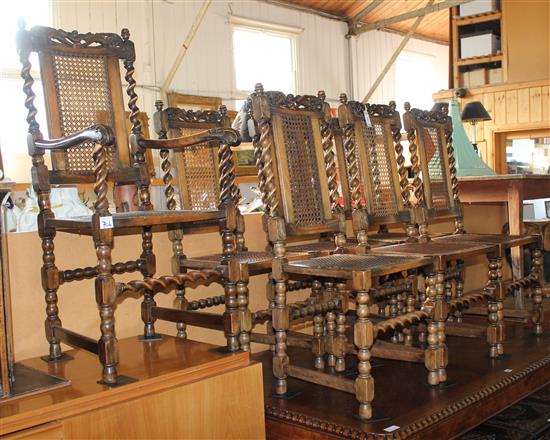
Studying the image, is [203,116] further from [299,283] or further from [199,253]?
[299,283]

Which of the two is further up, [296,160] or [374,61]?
[374,61]

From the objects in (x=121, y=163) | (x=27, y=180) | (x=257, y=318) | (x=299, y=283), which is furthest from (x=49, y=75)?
(x=27, y=180)

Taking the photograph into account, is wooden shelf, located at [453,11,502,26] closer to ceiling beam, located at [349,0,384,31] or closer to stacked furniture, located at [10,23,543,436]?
ceiling beam, located at [349,0,384,31]

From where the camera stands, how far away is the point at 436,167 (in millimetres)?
3355

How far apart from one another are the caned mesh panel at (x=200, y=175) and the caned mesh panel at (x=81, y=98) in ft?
1.40

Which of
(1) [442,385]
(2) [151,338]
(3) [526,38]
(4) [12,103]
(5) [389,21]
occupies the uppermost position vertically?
(5) [389,21]

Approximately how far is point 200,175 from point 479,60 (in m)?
6.68

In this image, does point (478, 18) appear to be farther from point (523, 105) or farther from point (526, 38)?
point (523, 105)

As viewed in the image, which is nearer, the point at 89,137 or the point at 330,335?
the point at 89,137

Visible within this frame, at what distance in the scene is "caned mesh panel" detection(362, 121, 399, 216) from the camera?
306 cm

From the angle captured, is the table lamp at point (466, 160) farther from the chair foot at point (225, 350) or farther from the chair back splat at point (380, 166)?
the chair foot at point (225, 350)

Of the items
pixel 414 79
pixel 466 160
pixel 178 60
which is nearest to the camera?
pixel 466 160

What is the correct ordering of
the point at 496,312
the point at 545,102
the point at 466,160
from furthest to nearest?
1. the point at 545,102
2. the point at 466,160
3. the point at 496,312

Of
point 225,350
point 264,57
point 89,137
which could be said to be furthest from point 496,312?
point 264,57
